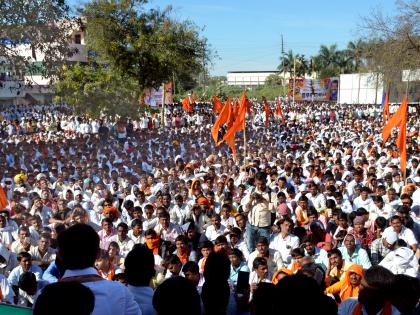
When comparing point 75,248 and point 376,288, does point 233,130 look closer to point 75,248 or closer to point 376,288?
point 376,288

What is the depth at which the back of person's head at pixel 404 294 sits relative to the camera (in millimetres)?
3442

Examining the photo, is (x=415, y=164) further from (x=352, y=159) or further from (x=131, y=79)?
(x=131, y=79)

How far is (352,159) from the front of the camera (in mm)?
13406

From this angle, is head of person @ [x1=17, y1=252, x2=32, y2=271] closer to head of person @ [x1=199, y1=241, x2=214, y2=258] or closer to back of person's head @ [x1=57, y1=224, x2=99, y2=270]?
head of person @ [x1=199, y1=241, x2=214, y2=258]

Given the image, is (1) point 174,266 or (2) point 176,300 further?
(1) point 174,266

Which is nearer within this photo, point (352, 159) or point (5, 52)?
point (5, 52)

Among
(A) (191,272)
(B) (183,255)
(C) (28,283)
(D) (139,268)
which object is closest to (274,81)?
(B) (183,255)

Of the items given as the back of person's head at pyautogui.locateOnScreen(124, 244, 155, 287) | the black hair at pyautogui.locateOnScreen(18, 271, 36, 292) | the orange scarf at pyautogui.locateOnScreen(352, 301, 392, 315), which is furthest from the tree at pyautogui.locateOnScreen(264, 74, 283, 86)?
the back of person's head at pyautogui.locateOnScreen(124, 244, 155, 287)

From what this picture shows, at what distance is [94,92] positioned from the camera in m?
20.2

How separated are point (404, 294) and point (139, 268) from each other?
165 cm

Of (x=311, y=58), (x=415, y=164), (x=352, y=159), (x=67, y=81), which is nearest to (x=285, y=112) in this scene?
(x=67, y=81)

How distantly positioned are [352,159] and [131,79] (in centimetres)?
1104

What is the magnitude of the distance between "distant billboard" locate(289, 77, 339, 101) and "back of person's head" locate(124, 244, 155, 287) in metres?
50.6

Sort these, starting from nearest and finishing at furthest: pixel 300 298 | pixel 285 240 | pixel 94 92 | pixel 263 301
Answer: pixel 300 298
pixel 263 301
pixel 285 240
pixel 94 92
